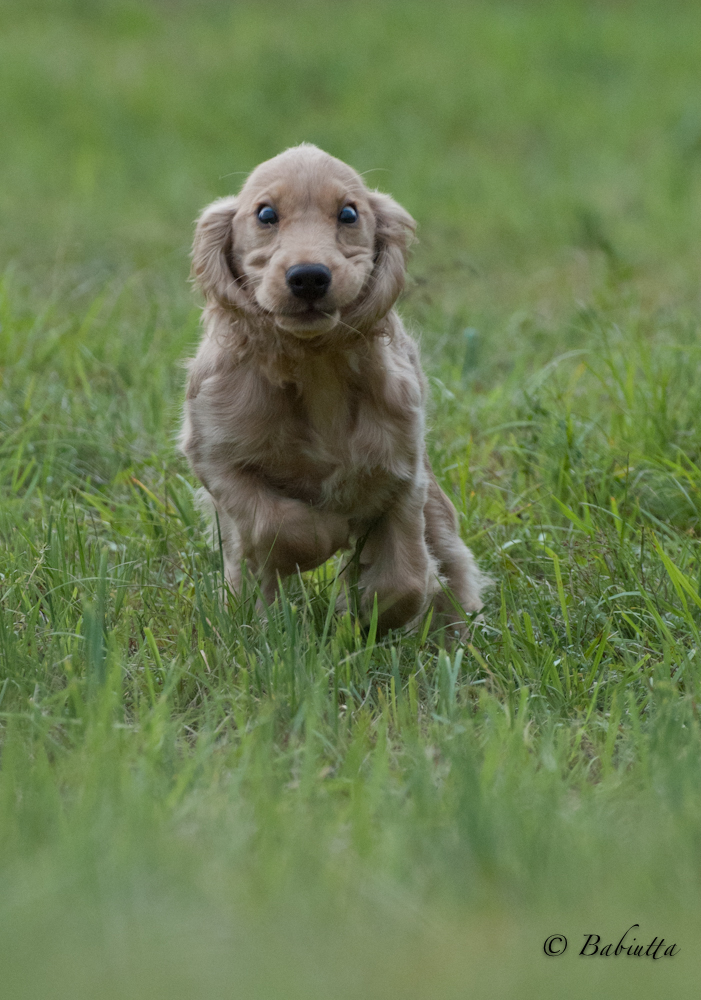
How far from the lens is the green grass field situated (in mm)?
1947

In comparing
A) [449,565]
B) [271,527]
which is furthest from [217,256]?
[449,565]

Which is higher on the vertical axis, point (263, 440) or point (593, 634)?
point (263, 440)

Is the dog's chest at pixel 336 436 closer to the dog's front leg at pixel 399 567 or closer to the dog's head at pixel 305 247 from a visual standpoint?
→ the dog's front leg at pixel 399 567

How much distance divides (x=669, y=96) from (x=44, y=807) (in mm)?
11455

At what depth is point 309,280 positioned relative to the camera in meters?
2.88

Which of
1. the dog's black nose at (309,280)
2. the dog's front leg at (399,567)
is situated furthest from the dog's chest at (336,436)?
the dog's black nose at (309,280)

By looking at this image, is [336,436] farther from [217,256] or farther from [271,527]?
[217,256]

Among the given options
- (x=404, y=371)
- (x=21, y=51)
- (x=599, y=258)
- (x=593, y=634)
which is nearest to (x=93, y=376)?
(x=404, y=371)

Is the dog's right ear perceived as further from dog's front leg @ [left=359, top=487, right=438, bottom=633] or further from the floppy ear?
dog's front leg @ [left=359, top=487, right=438, bottom=633]

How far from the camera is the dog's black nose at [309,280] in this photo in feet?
9.43

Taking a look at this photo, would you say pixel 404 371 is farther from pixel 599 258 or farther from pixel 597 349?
pixel 599 258

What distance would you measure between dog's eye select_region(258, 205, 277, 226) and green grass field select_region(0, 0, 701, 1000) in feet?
3.30

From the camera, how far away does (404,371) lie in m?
3.36

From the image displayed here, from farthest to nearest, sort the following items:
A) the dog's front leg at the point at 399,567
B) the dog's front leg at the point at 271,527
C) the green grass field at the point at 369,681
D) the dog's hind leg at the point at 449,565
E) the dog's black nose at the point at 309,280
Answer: the dog's hind leg at the point at 449,565 < the dog's front leg at the point at 399,567 < the dog's front leg at the point at 271,527 < the dog's black nose at the point at 309,280 < the green grass field at the point at 369,681
